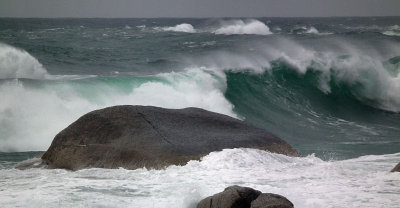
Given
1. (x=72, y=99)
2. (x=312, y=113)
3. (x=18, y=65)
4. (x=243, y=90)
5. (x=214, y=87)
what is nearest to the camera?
(x=72, y=99)

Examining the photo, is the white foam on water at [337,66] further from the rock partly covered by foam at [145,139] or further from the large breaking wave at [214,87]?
the rock partly covered by foam at [145,139]

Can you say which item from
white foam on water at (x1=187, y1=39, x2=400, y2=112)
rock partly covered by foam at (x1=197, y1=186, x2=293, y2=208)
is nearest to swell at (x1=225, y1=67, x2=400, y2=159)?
white foam on water at (x1=187, y1=39, x2=400, y2=112)

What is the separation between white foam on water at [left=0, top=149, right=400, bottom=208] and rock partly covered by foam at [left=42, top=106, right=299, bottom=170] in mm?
216

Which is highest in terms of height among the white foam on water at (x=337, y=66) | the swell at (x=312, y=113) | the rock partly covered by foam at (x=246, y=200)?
the white foam on water at (x=337, y=66)

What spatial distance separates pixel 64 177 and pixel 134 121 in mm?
1489

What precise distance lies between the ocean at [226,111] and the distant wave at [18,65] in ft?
0.17

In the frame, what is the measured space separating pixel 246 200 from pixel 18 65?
1783cm

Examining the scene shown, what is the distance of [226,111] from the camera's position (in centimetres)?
1698

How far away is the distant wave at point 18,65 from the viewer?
20.7m

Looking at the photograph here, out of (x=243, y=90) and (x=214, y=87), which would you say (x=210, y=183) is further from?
(x=243, y=90)

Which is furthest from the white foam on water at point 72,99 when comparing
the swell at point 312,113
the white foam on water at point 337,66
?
the white foam on water at point 337,66

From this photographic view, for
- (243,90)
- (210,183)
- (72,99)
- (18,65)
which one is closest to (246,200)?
(210,183)

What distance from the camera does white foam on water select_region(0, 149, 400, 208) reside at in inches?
243

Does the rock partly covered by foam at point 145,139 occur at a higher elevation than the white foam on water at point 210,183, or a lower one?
higher
